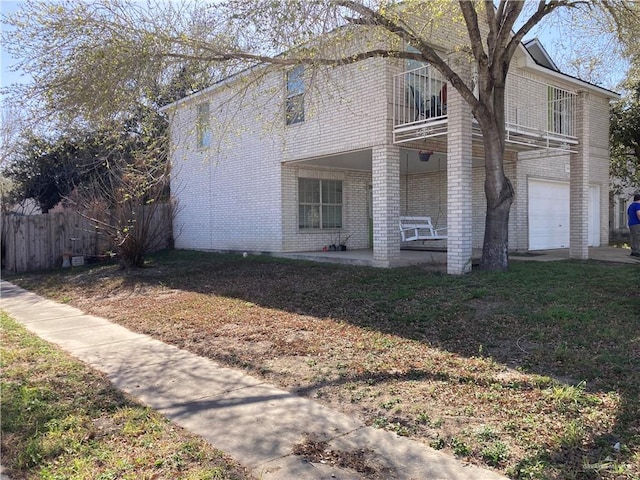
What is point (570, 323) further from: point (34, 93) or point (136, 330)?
point (34, 93)

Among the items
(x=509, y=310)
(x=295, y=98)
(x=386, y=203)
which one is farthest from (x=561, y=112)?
(x=509, y=310)

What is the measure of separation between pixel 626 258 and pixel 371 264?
681 centimetres

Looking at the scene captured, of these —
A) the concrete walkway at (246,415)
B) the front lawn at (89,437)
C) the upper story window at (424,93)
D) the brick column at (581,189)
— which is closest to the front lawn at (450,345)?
the concrete walkway at (246,415)

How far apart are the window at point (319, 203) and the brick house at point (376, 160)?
40 millimetres

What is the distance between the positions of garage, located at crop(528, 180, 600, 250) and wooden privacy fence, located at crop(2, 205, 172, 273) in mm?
11568

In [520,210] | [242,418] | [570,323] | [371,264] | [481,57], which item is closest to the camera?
[242,418]

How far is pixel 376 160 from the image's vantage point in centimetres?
1134

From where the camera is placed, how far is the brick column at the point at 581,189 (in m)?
12.9

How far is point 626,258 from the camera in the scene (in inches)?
510

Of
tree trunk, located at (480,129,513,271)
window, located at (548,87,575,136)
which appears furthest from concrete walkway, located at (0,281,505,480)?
window, located at (548,87,575,136)

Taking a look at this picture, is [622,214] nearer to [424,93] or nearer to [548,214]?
[548,214]

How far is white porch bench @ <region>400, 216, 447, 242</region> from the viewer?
13711 mm

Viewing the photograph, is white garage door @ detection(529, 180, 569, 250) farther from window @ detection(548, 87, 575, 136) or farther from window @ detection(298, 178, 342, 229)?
window @ detection(298, 178, 342, 229)

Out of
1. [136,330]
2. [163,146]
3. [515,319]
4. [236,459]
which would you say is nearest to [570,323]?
[515,319]
